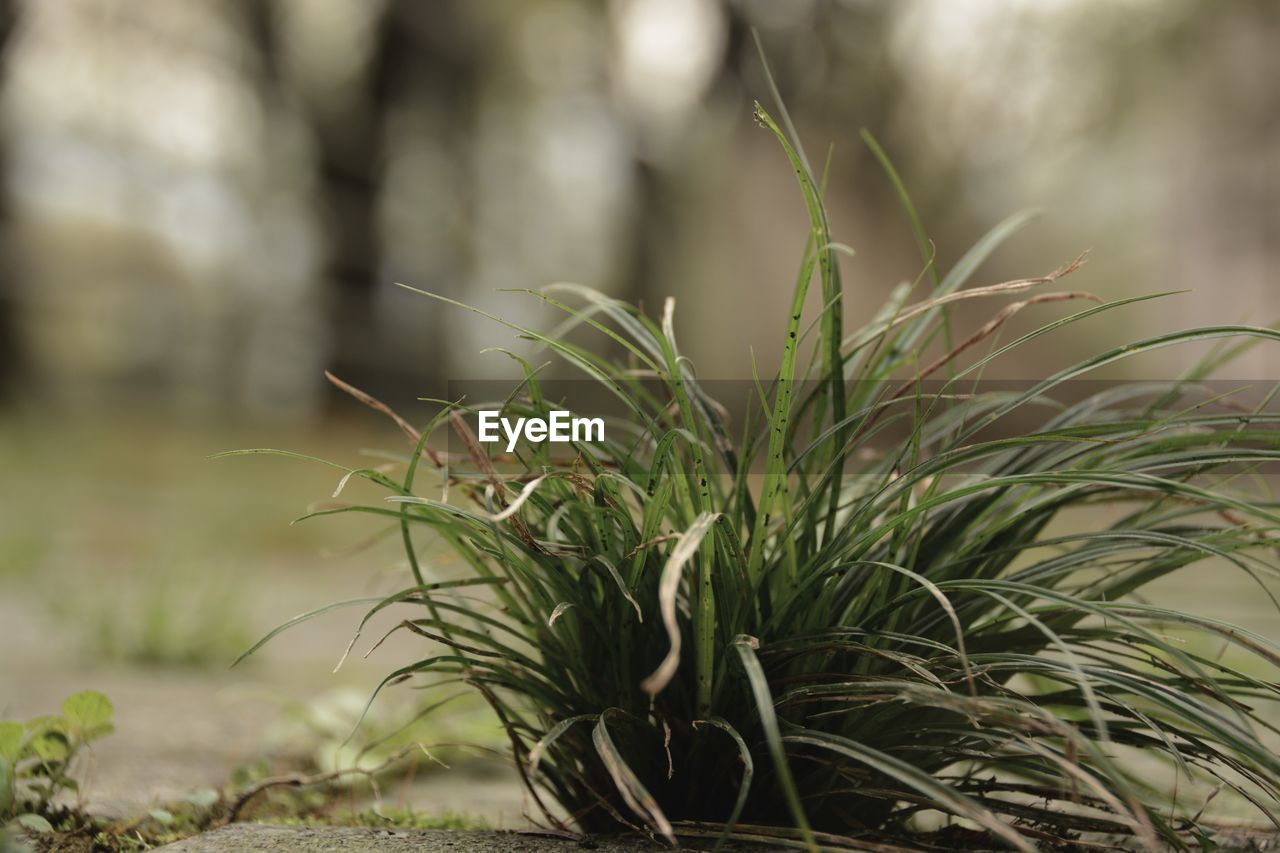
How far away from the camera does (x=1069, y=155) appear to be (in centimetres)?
665

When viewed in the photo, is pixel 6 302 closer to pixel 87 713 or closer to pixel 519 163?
pixel 519 163

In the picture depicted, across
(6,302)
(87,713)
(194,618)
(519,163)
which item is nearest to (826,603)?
(87,713)

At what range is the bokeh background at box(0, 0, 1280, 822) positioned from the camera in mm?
6023

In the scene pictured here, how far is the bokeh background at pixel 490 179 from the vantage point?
19.8 feet

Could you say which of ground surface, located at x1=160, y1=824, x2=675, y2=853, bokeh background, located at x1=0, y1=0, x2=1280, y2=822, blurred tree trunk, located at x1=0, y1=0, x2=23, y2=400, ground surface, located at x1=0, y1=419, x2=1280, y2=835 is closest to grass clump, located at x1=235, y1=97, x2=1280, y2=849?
ground surface, located at x1=160, y1=824, x2=675, y2=853

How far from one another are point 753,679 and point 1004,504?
1.05 feet

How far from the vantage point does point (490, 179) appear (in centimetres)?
757

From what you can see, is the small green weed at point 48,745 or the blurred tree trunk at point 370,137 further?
the blurred tree trunk at point 370,137

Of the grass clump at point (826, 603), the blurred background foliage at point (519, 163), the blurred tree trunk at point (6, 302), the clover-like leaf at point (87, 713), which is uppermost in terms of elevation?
the blurred background foliage at point (519, 163)

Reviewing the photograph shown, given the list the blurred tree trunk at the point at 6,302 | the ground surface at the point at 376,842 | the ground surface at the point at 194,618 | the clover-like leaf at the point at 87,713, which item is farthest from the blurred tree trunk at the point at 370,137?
the ground surface at the point at 376,842

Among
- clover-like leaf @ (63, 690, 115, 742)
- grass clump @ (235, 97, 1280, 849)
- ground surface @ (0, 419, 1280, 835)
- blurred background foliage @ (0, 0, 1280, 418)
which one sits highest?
blurred background foliage @ (0, 0, 1280, 418)

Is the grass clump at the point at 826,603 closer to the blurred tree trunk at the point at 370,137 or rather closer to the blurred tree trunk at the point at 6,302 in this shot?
the blurred tree trunk at the point at 6,302

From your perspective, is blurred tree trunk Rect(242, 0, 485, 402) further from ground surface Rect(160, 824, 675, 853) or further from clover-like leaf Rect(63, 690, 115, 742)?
ground surface Rect(160, 824, 675, 853)

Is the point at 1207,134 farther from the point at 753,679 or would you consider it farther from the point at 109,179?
the point at 753,679
